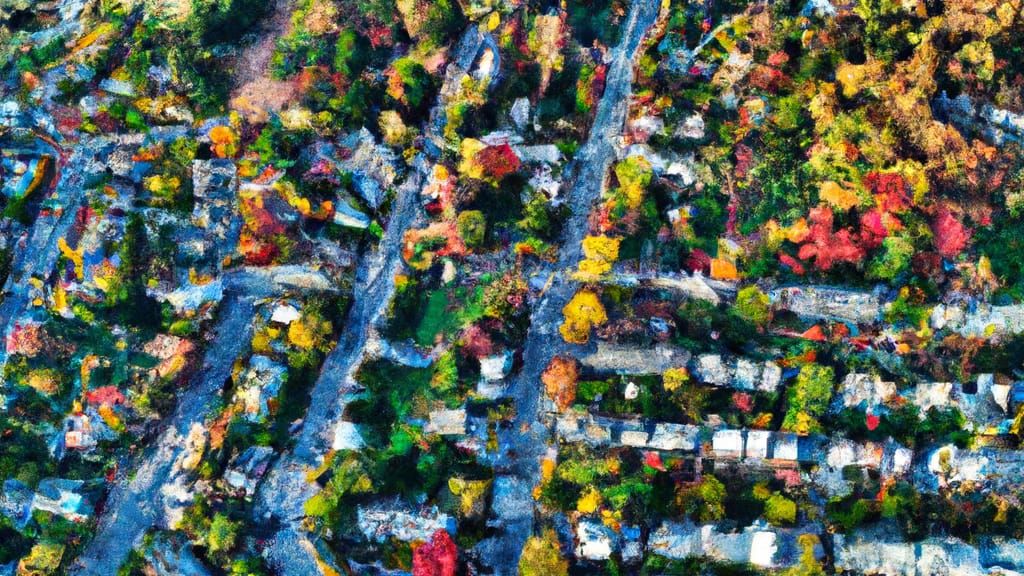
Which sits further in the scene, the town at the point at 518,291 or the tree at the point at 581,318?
the tree at the point at 581,318

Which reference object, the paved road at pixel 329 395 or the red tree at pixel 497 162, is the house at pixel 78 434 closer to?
the paved road at pixel 329 395

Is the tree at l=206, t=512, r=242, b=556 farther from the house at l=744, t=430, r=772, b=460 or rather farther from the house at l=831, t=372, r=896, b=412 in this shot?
the house at l=831, t=372, r=896, b=412

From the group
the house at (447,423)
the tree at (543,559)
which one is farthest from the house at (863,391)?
the house at (447,423)

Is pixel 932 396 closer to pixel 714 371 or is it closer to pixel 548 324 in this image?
pixel 714 371

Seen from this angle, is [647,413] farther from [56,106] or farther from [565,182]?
[56,106]

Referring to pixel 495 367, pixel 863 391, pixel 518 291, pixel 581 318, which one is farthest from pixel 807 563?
pixel 518 291

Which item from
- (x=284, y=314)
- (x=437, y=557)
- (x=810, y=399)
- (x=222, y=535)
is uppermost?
(x=284, y=314)
